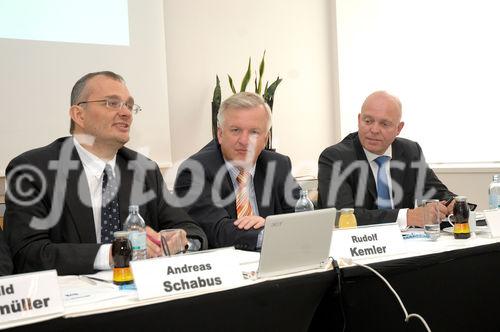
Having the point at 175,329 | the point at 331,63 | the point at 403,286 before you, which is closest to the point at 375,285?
the point at 403,286

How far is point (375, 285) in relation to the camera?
1.98 meters

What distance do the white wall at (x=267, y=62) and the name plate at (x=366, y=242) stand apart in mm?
3394

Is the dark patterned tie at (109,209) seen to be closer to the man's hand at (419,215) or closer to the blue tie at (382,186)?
the man's hand at (419,215)

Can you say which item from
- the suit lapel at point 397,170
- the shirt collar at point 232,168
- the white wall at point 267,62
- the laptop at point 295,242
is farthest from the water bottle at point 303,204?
the white wall at point 267,62

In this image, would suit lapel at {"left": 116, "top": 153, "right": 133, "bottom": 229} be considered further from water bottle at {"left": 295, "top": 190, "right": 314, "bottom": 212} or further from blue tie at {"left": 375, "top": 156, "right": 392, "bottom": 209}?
blue tie at {"left": 375, "top": 156, "right": 392, "bottom": 209}

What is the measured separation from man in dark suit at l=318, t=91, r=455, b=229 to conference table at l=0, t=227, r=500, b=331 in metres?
0.68

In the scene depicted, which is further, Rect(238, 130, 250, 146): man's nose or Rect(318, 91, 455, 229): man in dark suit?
Rect(318, 91, 455, 229): man in dark suit

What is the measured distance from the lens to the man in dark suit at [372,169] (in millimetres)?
3189

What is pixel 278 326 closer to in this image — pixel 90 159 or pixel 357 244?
pixel 357 244

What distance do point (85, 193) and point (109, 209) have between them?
0.11 metres

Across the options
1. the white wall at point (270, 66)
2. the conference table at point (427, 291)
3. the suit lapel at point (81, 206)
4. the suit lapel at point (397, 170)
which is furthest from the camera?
the white wall at point (270, 66)

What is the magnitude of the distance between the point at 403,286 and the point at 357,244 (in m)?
0.20

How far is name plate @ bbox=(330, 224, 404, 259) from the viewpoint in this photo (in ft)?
6.66

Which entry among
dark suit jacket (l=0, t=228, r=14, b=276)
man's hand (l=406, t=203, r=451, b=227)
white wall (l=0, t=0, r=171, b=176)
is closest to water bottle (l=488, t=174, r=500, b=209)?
man's hand (l=406, t=203, r=451, b=227)
